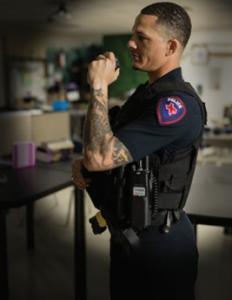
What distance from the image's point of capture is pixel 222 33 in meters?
6.60

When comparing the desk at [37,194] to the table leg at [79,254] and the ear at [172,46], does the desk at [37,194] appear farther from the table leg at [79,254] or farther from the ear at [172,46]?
the ear at [172,46]

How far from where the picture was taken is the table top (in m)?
1.86

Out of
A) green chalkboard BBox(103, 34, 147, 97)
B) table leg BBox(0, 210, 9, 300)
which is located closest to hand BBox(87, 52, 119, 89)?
table leg BBox(0, 210, 9, 300)

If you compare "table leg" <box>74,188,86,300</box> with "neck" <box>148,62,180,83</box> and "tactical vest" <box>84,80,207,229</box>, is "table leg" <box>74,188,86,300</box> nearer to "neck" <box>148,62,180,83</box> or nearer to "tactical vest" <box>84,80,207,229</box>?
"tactical vest" <box>84,80,207,229</box>

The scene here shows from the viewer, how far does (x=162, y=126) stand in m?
1.07

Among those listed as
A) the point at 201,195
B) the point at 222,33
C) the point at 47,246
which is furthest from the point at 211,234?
the point at 222,33

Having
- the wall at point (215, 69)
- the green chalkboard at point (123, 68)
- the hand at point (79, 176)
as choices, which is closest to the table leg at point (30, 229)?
the hand at point (79, 176)

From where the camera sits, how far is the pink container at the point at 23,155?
8.02 feet

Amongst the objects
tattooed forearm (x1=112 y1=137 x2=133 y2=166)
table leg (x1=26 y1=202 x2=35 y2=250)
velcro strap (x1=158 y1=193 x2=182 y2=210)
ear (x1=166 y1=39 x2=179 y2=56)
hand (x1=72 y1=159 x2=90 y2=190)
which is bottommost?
table leg (x1=26 y1=202 x2=35 y2=250)

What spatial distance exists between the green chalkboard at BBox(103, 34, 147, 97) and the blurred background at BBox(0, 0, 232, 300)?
2 cm

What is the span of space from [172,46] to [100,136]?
301mm

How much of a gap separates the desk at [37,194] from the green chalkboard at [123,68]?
521cm

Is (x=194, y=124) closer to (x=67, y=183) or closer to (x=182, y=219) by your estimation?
(x=182, y=219)

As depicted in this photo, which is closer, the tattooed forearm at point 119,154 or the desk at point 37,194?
the tattooed forearm at point 119,154
